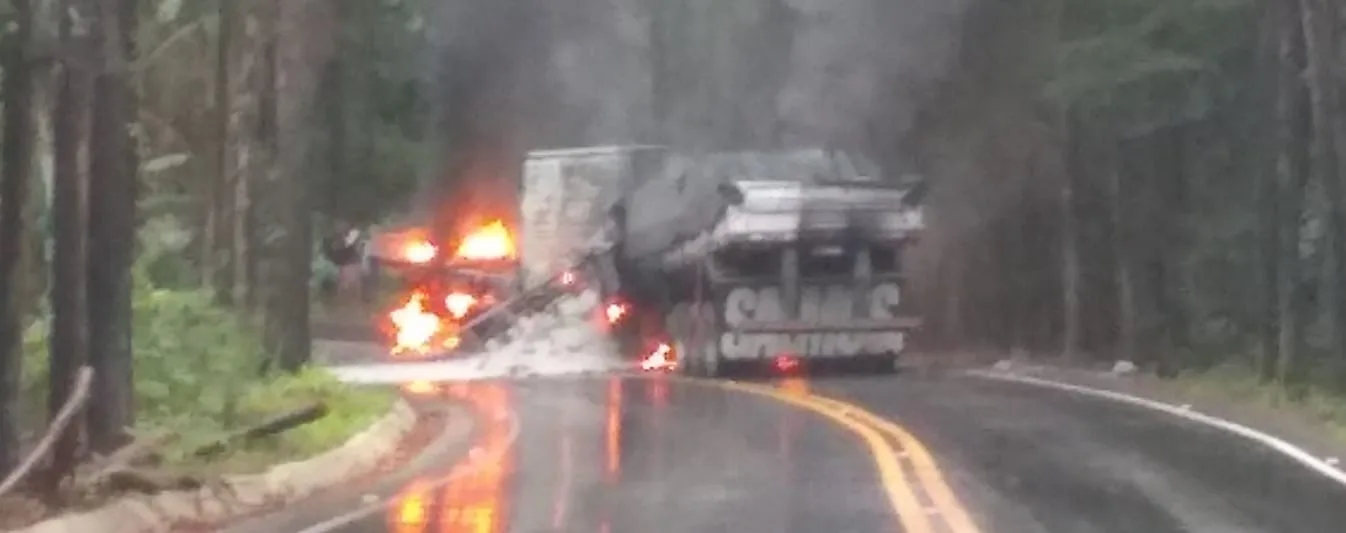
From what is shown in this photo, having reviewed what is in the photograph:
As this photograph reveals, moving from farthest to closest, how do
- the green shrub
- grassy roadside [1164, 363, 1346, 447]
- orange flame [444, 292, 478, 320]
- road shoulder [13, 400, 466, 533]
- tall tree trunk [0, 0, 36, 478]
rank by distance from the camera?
orange flame [444, 292, 478, 320], grassy roadside [1164, 363, 1346, 447], the green shrub, tall tree trunk [0, 0, 36, 478], road shoulder [13, 400, 466, 533]

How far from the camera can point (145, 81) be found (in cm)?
3591

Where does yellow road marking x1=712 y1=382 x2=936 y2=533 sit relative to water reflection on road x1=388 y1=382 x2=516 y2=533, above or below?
above

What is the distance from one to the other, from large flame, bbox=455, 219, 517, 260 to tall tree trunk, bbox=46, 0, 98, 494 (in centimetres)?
3175

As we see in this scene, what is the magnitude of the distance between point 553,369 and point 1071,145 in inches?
335

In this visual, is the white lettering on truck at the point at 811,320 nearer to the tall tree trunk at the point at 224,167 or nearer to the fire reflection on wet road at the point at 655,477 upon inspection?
the fire reflection on wet road at the point at 655,477

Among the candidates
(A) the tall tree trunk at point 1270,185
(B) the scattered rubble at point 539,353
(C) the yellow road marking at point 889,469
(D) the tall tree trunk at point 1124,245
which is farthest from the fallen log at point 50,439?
(D) the tall tree trunk at point 1124,245

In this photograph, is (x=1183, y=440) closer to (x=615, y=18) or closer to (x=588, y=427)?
(x=588, y=427)

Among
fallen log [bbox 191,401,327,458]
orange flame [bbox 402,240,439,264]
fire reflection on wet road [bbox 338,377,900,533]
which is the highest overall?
orange flame [bbox 402,240,439,264]

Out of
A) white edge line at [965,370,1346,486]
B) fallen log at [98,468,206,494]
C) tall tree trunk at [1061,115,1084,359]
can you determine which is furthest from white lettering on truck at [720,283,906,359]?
fallen log at [98,468,206,494]

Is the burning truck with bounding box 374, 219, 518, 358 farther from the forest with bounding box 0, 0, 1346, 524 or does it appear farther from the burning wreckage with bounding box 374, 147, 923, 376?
the burning wreckage with bounding box 374, 147, 923, 376

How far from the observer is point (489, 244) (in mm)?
49812

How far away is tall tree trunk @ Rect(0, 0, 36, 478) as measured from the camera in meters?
13.8

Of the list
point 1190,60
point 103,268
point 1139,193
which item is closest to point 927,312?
point 1139,193

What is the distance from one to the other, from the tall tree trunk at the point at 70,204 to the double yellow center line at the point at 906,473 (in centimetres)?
560
